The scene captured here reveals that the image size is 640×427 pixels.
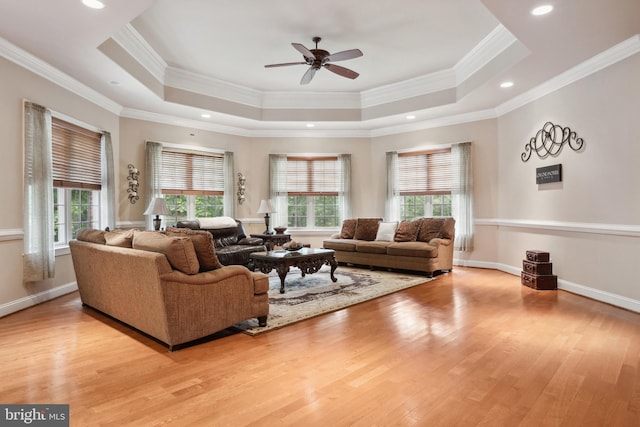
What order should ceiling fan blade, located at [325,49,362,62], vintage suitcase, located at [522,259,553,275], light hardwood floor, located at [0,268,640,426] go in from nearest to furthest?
light hardwood floor, located at [0,268,640,426]
ceiling fan blade, located at [325,49,362,62]
vintage suitcase, located at [522,259,553,275]

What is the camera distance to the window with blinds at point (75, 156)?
5000mm

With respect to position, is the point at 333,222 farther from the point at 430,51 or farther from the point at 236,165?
the point at 430,51

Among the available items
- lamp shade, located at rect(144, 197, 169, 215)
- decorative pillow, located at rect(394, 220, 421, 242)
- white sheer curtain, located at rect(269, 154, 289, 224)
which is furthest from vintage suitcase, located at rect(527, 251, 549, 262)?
lamp shade, located at rect(144, 197, 169, 215)

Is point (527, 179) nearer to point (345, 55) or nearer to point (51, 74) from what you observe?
point (345, 55)

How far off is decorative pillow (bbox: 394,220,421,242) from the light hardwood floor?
258cm

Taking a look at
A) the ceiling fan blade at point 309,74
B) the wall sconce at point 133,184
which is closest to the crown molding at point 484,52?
the ceiling fan blade at point 309,74

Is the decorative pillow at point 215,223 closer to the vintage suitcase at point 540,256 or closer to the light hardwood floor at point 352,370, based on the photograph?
the light hardwood floor at point 352,370

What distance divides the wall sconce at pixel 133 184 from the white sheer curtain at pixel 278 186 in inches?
108

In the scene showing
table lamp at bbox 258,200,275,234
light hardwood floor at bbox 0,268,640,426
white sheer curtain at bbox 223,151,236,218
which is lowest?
light hardwood floor at bbox 0,268,640,426

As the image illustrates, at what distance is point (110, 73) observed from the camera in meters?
4.94

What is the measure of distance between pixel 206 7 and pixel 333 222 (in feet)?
17.4

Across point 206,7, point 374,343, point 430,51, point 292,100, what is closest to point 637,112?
point 430,51

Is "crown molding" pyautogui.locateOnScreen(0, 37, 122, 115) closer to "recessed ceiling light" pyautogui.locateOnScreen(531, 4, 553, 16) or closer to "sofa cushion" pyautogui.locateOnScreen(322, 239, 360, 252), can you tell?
"sofa cushion" pyautogui.locateOnScreen(322, 239, 360, 252)

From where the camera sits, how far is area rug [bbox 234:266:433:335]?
392 cm
